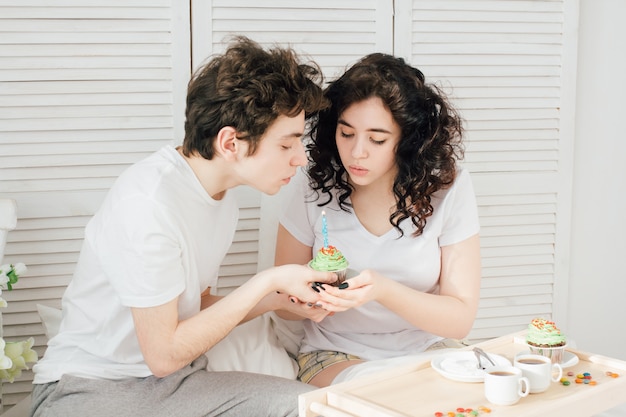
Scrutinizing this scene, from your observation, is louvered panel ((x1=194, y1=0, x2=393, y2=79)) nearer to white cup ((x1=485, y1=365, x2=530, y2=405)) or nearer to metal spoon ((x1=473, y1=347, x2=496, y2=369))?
metal spoon ((x1=473, y1=347, x2=496, y2=369))

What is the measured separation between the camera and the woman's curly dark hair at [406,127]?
2.00m

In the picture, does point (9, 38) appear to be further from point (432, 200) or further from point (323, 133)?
point (432, 200)

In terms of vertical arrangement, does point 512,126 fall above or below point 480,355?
above

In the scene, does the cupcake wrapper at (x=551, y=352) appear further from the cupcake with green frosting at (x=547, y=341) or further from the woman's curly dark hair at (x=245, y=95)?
the woman's curly dark hair at (x=245, y=95)

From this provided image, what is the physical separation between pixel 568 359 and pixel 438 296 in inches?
15.5

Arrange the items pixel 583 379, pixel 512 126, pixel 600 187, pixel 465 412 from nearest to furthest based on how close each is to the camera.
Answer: pixel 465 412 < pixel 583 379 < pixel 512 126 < pixel 600 187

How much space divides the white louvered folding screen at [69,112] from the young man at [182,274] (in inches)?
19.2

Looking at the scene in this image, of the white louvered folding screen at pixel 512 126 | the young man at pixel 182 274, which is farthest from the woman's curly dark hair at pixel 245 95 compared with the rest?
the white louvered folding screen at pixel 512 126

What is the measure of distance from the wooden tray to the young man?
0.25 m

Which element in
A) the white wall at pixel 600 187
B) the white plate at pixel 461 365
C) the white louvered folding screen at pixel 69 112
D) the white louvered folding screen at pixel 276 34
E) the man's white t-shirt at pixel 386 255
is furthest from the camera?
the white wall at pixel 600 187

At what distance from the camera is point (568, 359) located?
1750 mm

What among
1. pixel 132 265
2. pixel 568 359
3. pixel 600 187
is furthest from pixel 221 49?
pixel 600 187

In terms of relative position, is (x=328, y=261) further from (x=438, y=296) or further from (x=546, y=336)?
(x=546, y=336)

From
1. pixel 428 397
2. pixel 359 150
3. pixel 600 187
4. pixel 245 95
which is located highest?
pixel 245 95
